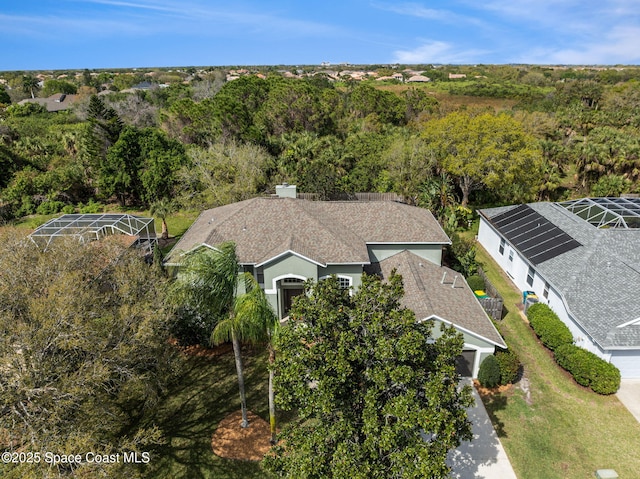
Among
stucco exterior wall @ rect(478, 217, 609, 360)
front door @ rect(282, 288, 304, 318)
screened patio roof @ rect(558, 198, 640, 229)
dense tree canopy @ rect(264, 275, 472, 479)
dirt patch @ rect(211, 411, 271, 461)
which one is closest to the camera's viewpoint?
dense tree canopy @ rect(264, 275, 472, 479)

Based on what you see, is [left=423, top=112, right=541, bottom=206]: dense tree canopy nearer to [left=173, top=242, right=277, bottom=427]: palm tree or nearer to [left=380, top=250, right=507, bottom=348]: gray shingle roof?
[left=380, top=250, right=507, bottom=348]: gray shingle roof

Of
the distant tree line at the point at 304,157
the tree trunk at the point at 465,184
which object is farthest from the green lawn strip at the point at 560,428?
the tree trunk at the point at 465,184

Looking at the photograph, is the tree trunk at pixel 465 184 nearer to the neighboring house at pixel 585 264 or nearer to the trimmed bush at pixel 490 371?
the neighboring house at pixel 585 264

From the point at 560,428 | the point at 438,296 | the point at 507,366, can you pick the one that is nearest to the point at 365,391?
the point at 438,296

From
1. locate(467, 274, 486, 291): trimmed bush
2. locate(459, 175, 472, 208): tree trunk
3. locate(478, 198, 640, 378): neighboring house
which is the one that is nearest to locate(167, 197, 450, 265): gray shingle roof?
locate(467, 274, 486, 291): trimmed bush

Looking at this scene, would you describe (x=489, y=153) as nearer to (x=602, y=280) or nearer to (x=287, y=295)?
(x=602, y=280)

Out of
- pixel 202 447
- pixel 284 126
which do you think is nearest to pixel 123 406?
pixel 202 447
